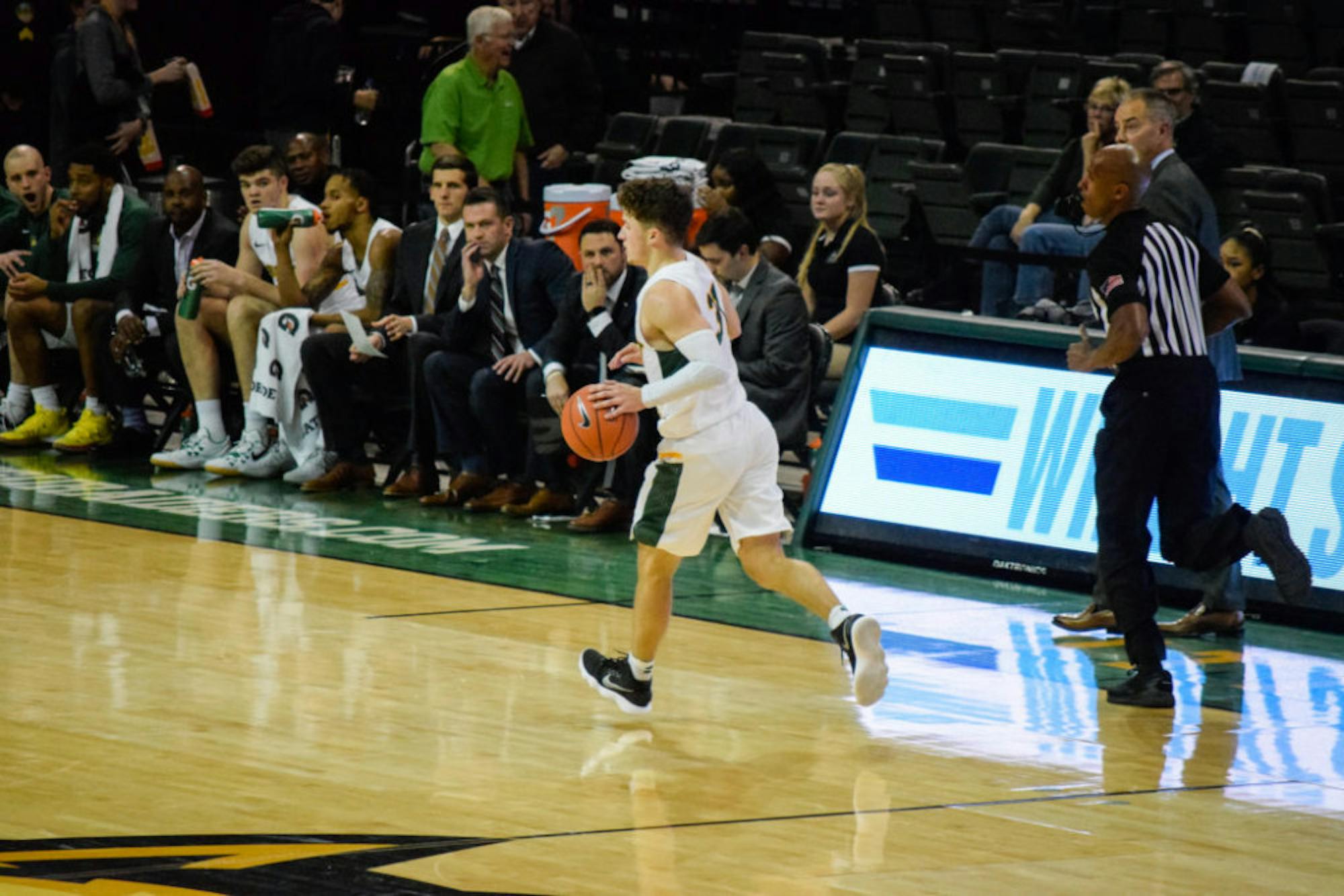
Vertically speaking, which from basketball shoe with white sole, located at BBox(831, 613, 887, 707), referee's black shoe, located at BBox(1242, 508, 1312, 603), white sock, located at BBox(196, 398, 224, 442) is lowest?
white sock, located at BBox(196, 398, 224, 442)

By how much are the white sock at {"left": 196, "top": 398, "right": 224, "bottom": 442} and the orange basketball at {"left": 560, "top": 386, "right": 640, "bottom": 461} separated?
526 centimetres

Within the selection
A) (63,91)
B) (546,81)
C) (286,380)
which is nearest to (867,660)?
(286,380)

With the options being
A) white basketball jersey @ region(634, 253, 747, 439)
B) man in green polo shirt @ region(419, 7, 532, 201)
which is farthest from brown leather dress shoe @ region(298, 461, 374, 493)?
white basketball jersey @ region(634, 253, 747, 439)

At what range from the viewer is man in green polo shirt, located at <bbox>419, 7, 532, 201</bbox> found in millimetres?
13102

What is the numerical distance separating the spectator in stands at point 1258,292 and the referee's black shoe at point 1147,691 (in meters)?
A: 3.13

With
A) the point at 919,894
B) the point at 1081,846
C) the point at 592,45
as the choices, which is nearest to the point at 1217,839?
the point at 1081,846

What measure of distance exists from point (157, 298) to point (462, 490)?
2.75 metres

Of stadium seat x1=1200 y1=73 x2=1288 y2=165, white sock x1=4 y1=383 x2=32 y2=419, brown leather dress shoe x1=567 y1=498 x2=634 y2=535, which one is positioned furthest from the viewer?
white sock x1=4 y1=383 x2=32 y2=419

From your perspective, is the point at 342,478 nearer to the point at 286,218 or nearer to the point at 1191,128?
the point at 286,218

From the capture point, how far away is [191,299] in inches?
475

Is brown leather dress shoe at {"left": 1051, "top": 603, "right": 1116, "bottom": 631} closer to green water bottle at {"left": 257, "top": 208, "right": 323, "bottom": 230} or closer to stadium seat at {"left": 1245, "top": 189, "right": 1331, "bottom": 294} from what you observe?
stadium seat at {"left": 1245, "top": 189, "right": 1331, "bottom": 294}

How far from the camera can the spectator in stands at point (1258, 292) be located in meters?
10.2

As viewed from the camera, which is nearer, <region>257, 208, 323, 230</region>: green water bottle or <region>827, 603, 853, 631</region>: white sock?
<region>827, 603, 853, 631</region>: white sock

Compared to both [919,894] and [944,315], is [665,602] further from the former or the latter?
[944,315]
